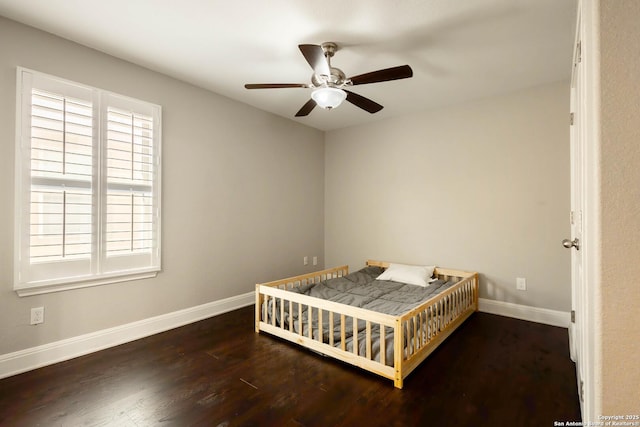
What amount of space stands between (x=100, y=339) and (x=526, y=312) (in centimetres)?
398

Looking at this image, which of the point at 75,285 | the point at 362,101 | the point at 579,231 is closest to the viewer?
the point at 579,231

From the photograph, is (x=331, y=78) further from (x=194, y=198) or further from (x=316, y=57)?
(x=194, y=198)

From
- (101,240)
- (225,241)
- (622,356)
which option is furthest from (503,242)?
(101,240)

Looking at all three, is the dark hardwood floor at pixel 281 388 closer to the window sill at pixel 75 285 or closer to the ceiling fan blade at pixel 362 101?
the window sill at pixel 75 285

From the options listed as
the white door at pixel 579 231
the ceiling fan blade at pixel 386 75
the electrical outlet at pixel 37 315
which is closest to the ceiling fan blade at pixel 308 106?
the ceiling fan blade at pixel 386 75

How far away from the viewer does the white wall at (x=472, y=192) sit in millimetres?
3047

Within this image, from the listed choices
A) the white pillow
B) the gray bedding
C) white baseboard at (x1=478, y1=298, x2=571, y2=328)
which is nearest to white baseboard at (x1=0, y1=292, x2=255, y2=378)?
the gray bedding

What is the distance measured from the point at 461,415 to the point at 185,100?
11.2ft

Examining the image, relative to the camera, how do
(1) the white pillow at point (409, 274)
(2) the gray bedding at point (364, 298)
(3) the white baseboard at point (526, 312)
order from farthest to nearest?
(1) the white pillow at point (409, 274), (3) the white baseboard at point (526, 312), (2) the gray bedding at point (364, 298)

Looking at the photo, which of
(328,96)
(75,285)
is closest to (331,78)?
(328,96)

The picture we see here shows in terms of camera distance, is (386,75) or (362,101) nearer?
(386,75)

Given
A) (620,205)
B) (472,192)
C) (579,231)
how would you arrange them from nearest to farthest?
(620,205) → (579,231) → (472,192)

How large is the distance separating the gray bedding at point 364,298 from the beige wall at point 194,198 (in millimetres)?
945

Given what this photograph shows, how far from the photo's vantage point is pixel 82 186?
239cm
